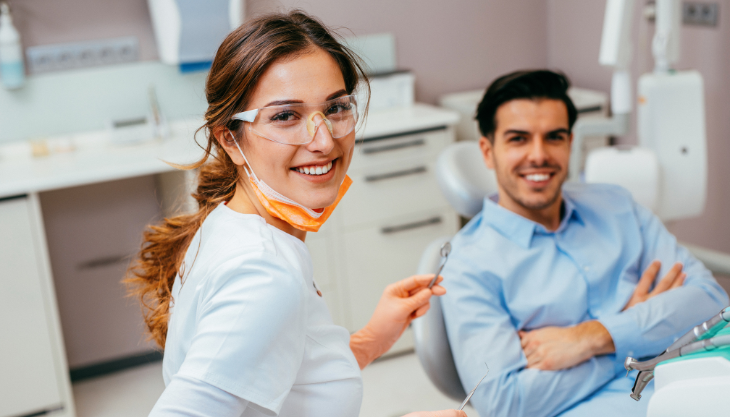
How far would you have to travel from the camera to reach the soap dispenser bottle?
2553mm

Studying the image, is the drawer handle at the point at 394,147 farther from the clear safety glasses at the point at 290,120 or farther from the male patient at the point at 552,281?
the clear safety glasses at the point at 290,120

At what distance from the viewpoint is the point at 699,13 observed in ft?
8.13

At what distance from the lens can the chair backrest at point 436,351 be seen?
1474mm

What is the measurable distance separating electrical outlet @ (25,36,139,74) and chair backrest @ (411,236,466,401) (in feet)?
6.50

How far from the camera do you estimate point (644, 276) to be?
60.7 inches

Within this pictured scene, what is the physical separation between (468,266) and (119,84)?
1.98 metres

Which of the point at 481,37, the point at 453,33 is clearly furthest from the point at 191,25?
the point at 481,37

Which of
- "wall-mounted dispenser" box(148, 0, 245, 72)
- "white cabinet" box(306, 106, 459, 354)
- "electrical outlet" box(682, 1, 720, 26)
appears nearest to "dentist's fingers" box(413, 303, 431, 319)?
"white cabinet" box(306, 106, 459, 354)

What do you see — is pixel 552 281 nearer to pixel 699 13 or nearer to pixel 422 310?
pixel 422 310

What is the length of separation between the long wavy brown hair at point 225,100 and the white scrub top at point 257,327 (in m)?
0.11

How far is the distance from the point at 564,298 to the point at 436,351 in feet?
1.06

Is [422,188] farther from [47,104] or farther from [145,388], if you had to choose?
[47,104]

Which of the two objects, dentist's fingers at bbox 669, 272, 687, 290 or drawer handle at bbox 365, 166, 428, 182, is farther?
drawer handle at bbox 365, 166, 428, 182

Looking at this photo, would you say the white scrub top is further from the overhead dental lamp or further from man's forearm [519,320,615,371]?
the overhead dental lamp
